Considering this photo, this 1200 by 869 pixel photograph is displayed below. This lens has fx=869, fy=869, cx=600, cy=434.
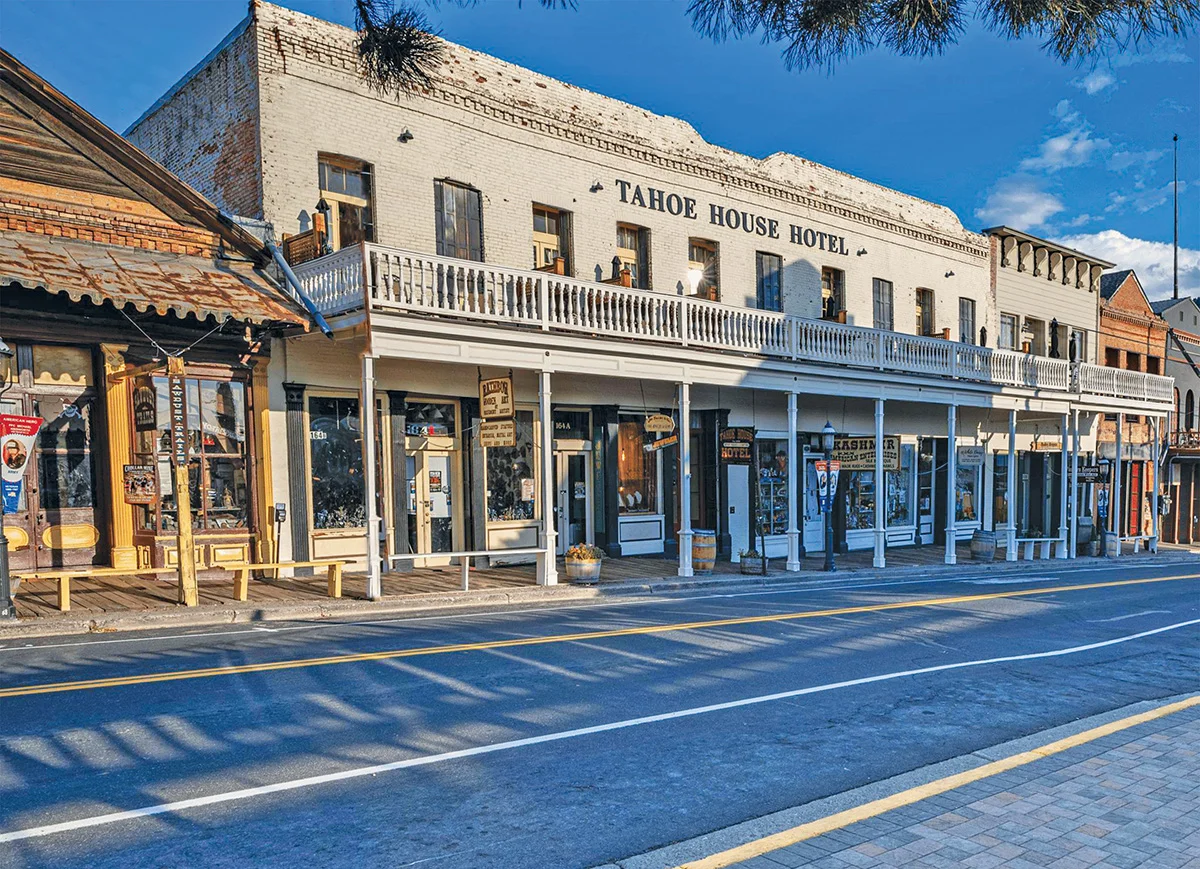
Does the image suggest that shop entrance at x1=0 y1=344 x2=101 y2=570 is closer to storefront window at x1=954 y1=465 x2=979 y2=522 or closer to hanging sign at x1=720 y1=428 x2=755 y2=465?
hanging sign at x1=720 y1=428 x2=755 y2=465

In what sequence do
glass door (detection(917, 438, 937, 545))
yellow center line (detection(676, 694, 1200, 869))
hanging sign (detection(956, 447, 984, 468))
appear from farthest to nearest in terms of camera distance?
glass door (detection(917, 438, 937, 545)) < hanging sign (detection(956, 447, 984, 468)) < yellow center line (detection(676, 694, 1200, 869))

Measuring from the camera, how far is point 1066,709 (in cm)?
719

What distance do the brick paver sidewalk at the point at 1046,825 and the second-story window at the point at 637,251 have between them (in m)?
15.2

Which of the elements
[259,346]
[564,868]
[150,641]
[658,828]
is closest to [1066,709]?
[658,828]

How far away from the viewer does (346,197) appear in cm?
1513

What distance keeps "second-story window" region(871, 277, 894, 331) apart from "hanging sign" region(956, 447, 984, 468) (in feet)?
14.4

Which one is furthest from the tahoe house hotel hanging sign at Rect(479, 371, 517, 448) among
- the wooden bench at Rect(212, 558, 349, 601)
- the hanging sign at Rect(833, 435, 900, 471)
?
the hanging sign at Rect(833, 435, 900, 471)

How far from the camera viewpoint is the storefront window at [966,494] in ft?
88.5

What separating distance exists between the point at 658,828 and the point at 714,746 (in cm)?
151

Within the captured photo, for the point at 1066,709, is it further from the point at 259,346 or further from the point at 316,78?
the point at 316,78

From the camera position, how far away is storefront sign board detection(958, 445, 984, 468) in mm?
25250

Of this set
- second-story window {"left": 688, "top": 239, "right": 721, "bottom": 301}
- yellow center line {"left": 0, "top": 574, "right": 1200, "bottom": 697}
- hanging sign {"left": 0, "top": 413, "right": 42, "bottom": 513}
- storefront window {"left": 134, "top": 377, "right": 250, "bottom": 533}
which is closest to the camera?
yellow center line {"left": 0, "top": 574, "right": 1200, "bottom": 697}

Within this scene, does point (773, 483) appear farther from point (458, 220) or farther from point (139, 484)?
Answer: point (139, 484)

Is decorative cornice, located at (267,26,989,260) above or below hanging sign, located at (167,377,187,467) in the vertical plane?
above
